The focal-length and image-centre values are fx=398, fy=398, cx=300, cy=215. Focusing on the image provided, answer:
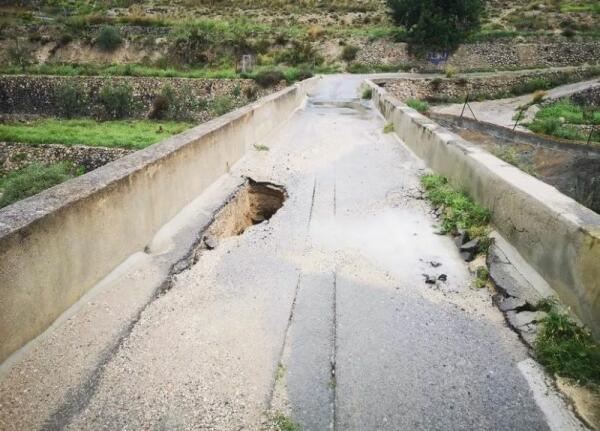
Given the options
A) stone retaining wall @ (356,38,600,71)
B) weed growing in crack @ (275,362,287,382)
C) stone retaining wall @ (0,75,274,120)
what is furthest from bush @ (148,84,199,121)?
weed growing in crack @ (275,362,287,382)

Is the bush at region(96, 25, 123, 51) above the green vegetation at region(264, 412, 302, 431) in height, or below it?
above

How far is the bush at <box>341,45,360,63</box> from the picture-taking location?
37562 mm

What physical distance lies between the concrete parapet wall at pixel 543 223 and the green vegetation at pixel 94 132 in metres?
20.5

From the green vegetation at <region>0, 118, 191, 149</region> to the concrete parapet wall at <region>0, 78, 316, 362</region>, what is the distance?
62.7ft

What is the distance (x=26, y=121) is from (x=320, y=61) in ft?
84.3

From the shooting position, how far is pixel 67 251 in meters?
2.84

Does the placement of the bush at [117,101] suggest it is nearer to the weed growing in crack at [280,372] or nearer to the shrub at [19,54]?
the shrub at [19,54]

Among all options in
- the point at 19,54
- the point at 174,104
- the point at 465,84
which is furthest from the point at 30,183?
the point at 19,54

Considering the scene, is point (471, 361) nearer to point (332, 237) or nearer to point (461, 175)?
point (332, 237)

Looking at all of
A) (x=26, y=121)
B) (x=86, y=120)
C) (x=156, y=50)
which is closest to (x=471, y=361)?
(x=86, y=120)

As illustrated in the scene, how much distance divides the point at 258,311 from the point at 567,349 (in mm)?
2162

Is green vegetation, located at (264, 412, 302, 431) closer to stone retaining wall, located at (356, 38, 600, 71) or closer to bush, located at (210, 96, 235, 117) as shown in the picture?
bush, located at (210, 96, 235, 117)

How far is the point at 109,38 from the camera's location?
41.4m

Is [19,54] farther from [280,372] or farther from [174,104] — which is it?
[280,372]
